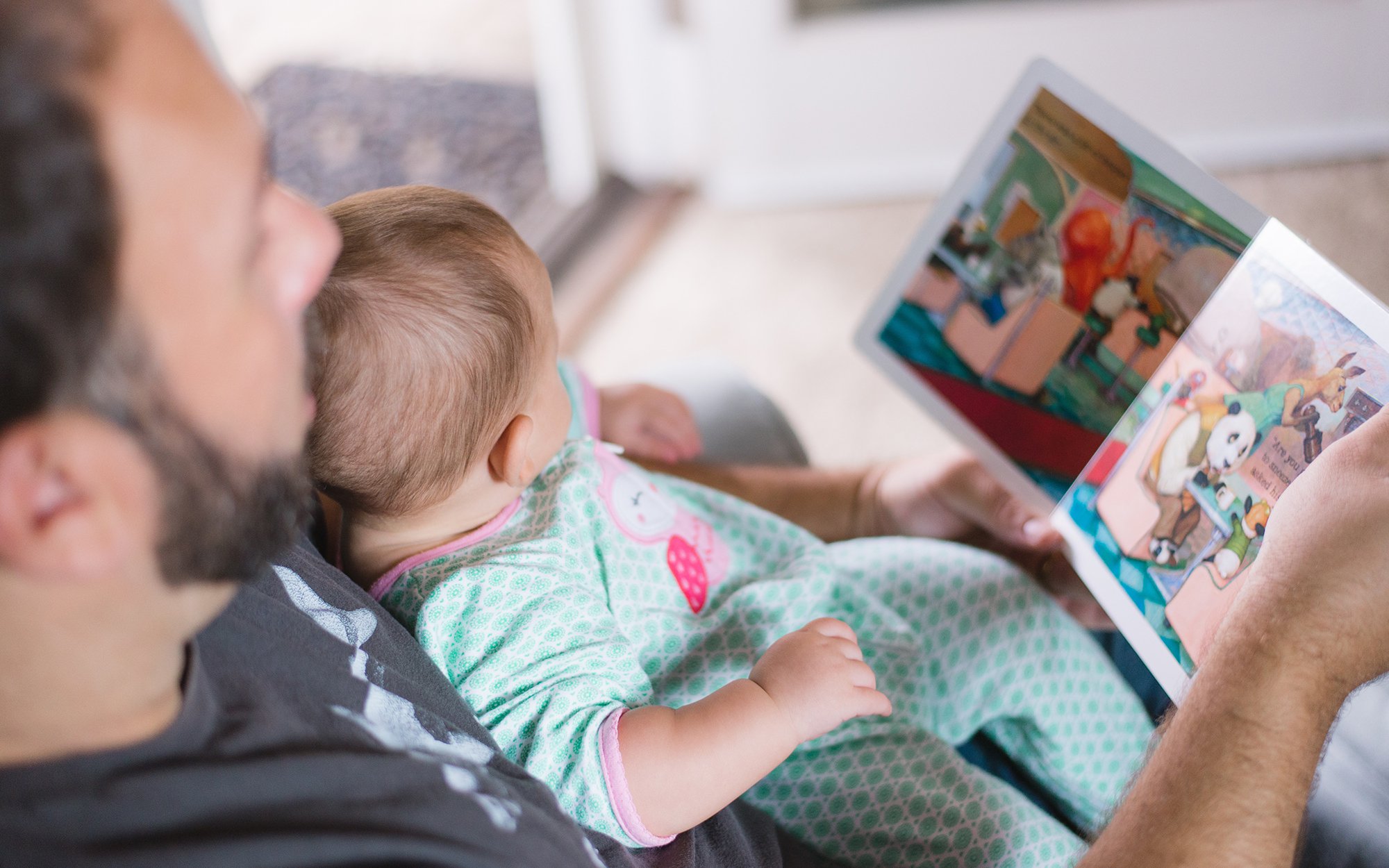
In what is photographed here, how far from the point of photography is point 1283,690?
0.71 meters

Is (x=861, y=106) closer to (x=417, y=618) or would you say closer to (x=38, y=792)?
(x=417, y=618)

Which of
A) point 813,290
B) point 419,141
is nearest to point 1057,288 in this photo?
point 813,290

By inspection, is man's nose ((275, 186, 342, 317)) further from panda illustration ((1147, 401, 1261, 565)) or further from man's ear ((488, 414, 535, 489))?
panda illustration ((1147, 401, 1261, 565))

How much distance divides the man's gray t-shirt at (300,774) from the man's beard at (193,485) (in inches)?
3.4

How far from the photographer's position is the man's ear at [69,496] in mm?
473

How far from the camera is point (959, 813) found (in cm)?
90

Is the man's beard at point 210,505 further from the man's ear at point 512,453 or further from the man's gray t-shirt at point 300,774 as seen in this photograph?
the man's ear at point 512,453

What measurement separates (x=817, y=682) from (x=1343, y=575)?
37 cm

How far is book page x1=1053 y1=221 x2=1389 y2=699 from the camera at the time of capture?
78 cm

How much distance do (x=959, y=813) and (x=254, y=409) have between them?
669 millimetres

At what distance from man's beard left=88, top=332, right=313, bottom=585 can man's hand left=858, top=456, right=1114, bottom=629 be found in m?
0.79

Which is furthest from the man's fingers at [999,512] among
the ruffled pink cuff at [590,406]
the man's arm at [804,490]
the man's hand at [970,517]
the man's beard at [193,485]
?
the man's beard at [193,485]

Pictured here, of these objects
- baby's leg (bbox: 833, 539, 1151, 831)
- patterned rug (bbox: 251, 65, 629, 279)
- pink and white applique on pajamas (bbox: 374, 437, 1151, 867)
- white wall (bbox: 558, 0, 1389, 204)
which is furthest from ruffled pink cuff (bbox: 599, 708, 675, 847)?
white wall (bbox: 558, 0, 1389, 204)

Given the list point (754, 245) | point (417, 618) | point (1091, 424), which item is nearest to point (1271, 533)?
point (1091, 424)
